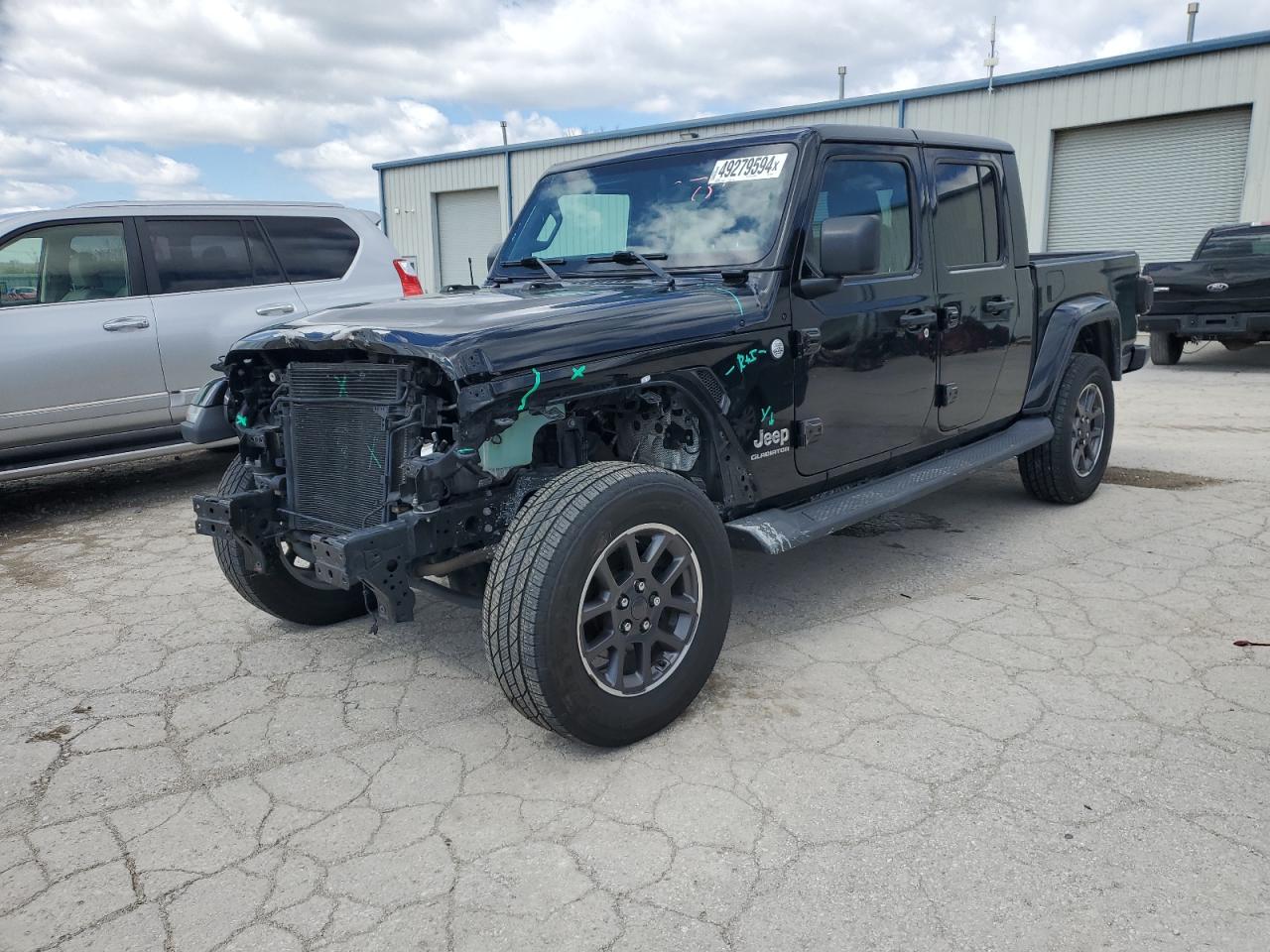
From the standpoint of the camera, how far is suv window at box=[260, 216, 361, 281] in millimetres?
6762

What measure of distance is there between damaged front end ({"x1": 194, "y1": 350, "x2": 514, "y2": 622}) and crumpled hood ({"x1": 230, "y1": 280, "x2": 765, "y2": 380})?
4.0 inches

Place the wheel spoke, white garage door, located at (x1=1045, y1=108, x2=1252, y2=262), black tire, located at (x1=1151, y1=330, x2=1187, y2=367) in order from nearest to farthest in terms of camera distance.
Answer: the wheel spoke < black tire, located at (x1=1151, y1=330, x2=1187, y2=367) < white garage door, located at (x1=1045, y1=108, x2=1252, y2=262)

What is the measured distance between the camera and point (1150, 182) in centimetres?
1550

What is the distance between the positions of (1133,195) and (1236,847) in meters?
15.9

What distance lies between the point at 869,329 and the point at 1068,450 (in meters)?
2.09

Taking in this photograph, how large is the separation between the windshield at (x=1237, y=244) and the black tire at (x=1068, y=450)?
711 centimetres

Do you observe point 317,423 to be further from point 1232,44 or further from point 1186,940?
point 1232,44

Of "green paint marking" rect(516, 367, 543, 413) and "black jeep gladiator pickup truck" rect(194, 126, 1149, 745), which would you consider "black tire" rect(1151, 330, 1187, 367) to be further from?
"green paint marking" rect(516, 367, 543, 413)

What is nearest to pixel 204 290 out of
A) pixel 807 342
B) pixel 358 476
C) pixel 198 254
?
pixel 198 254

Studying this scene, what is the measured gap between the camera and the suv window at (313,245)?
6.76 m

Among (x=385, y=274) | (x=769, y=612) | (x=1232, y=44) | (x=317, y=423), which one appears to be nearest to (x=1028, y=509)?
(x=769, y=612)

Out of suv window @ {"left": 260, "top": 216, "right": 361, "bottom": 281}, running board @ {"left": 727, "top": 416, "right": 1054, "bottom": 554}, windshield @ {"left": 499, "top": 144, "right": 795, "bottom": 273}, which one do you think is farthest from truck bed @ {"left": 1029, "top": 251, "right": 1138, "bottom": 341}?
suv window @ {"left": 260, "top": 216, "right": 361, "bottom": 281}

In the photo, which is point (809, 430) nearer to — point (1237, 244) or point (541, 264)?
point (541, 264)

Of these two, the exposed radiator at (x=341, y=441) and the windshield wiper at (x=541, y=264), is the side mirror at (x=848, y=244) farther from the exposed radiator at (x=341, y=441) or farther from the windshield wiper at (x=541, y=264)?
the exposed radiator at (x=341, y=441)
